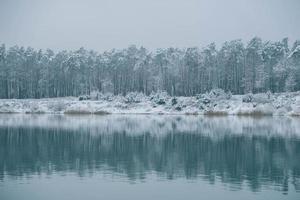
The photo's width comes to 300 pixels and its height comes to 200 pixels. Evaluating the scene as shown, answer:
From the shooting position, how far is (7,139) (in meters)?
50.0

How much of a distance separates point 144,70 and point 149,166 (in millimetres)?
98297

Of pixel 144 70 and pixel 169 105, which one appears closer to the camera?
pixel 169 105

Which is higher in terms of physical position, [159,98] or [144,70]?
[144,70]

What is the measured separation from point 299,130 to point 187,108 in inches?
1935

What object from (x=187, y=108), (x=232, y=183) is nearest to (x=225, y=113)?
(x=187, y=108)

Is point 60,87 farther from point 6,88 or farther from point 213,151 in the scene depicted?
point 213,151

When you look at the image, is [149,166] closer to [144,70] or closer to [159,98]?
[159,98]

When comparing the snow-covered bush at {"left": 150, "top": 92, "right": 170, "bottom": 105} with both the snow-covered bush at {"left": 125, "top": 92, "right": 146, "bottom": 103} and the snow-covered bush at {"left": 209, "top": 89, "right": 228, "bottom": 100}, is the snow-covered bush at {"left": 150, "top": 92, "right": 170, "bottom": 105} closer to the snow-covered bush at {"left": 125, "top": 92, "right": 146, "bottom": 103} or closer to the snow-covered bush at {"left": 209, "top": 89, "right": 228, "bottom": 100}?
the snow-covered bush at {"left": 125, "top": 92, "right": 146, "bottom": 103}

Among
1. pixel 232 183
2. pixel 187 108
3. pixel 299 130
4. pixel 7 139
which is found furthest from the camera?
pixel 187 108

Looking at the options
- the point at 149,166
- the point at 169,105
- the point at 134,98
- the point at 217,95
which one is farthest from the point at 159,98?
the point at 149,166

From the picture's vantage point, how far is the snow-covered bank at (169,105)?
98.4 metres

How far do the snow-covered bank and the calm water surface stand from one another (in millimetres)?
44565

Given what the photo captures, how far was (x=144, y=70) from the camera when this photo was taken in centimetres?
12988

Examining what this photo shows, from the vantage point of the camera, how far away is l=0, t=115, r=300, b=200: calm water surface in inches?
957
